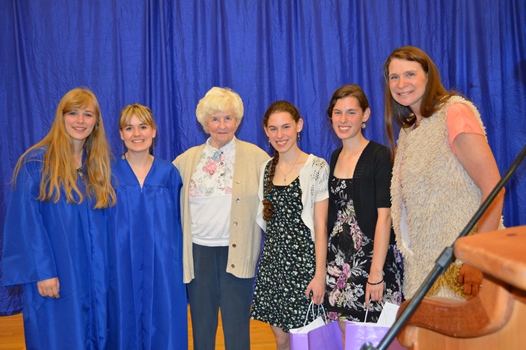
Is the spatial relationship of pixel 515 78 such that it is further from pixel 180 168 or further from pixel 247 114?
pixel 180 168

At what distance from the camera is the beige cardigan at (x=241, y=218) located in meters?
2.34

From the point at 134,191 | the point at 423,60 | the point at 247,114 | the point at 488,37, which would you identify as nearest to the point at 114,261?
the point at 134,191

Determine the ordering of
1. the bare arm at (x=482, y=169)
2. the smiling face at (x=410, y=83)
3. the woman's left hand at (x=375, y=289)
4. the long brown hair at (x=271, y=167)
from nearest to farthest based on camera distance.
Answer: the bare arm at (x=482, y=169) → the smiling face at (x=410, y=83) → the woman's left hand at (x=375, y=289) → the long brown hair at (x=271, y=167)

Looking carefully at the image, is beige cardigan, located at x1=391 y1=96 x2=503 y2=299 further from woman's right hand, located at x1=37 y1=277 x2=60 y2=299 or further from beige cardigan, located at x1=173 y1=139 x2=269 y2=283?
woman's right hand, located at x1=37 y1=277 x2=60 y2=299

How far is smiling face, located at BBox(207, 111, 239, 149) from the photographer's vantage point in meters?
2.46

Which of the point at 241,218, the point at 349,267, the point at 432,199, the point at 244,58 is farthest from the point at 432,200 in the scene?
the point at 244,58

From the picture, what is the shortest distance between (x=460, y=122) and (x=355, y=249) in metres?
0.76

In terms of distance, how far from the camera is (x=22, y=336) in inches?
132

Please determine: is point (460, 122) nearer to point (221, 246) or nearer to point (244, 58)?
point (221, 246)

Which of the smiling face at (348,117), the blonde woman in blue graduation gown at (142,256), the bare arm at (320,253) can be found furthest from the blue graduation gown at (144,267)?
the smiling face at (348,117)

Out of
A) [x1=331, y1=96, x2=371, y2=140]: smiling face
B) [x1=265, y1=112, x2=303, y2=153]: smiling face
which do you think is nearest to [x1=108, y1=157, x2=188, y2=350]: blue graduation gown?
[x1=265, y1=112, x2=303, y2=153]: smiling face

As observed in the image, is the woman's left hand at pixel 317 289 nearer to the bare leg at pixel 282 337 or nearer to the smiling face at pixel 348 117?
the bare leg at pixel 282 337

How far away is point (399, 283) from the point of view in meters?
2.12

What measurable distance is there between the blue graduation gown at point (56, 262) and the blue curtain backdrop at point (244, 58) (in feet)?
5.65
